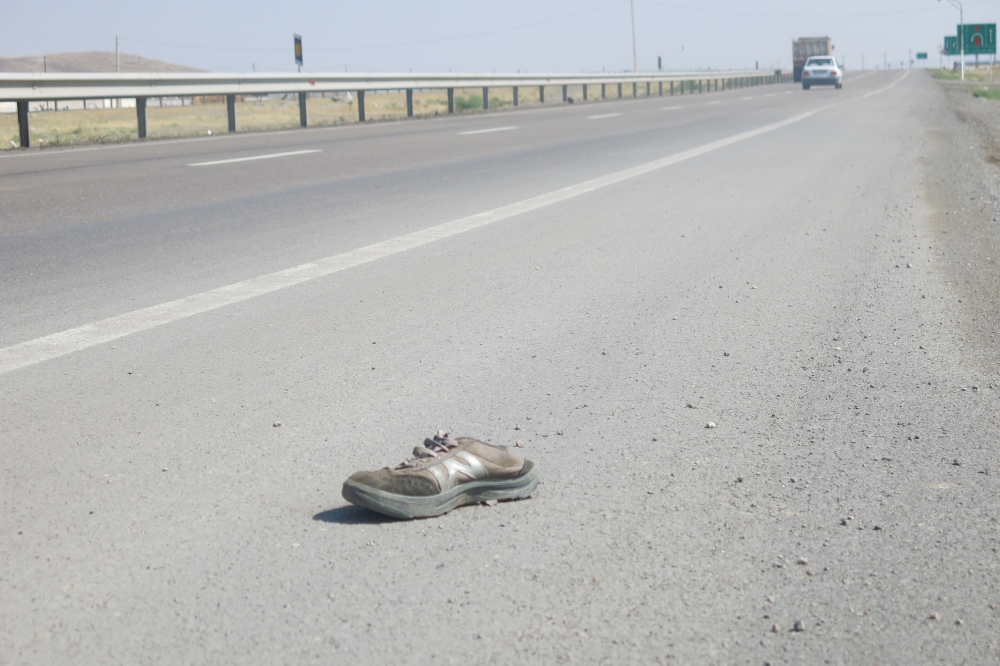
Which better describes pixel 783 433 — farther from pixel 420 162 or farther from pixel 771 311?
pixel 420 162

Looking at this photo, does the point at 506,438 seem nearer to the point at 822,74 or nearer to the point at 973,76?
the point at 822,74

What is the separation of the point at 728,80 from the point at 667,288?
6602 centimetres

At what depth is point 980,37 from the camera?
2847 inches

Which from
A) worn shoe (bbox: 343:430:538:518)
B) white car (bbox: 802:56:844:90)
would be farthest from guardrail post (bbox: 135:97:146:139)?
white car (bbox: 802:56:844:90)

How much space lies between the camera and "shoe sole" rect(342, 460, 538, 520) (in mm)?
2699

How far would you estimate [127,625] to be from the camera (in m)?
2.19

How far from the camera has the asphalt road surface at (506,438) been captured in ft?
7.27

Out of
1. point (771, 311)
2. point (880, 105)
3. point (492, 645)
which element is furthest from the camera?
point (880, 105)

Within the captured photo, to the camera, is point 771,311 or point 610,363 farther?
point 771,311

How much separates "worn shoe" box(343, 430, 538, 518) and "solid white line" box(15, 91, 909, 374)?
2114mm

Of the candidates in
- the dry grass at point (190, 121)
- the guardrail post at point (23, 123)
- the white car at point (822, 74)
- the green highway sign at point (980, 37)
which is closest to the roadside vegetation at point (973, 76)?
the green highway sign at point (980, 37)

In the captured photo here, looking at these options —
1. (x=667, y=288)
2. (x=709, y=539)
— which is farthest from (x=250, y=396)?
(x=667, y=288)

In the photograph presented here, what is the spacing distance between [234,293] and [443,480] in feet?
10.1

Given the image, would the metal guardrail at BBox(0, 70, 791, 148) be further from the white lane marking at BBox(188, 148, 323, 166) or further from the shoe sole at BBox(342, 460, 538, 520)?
the shoe sole at BBox(342, 460, 538, 520)
